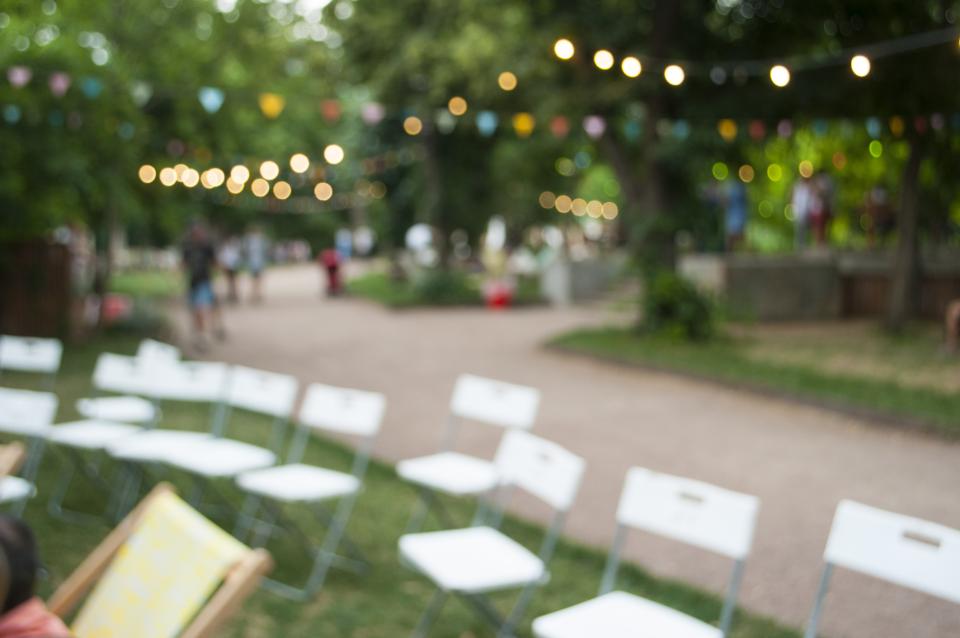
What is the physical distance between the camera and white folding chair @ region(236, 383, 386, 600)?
15.6 ft

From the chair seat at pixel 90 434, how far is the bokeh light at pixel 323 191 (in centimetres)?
3699

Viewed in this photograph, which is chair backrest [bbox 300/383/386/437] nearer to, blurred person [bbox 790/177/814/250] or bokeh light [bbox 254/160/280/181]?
blurred person [bbox 790/177/814/250]

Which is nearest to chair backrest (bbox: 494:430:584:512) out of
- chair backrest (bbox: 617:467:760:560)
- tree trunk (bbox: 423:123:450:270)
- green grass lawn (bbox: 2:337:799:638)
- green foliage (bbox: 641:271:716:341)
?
chair backrest (bbox: 617:467:760:560)

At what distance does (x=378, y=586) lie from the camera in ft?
15.7

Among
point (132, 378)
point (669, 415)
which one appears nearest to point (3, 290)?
point (132, 378)

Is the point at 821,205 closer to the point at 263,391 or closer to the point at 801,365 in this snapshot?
the point at 801,365

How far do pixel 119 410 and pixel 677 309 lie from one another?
326 inches

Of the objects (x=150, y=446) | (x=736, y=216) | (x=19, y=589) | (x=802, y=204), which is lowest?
(x=150, y=446)

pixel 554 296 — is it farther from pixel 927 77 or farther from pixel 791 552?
pixel 791 552

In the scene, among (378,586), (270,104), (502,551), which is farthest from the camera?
(270,104)

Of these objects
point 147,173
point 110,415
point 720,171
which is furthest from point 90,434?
point 147,173

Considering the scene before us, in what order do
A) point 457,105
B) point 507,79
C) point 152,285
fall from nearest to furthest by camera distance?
point 507,79 < point 457,105 < point 152,285

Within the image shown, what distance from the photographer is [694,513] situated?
11.5ft

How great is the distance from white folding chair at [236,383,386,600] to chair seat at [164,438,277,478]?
61 millimetres
